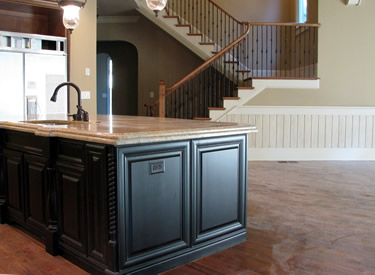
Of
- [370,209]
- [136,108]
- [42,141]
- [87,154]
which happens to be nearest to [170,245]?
[87,154]

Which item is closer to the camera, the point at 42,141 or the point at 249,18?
the point at 42,141

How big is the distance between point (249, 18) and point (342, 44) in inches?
101

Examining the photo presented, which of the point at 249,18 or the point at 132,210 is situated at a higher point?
the point at 249,18

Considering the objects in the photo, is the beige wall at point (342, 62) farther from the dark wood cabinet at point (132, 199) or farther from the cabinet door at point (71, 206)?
the cabinet door at point (71, 206)

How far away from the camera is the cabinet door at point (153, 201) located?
7.70 ft

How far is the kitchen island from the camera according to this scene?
234 centimetres

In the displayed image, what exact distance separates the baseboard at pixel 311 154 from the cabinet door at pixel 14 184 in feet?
15.5

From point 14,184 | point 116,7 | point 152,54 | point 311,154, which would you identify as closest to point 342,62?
point 311,154

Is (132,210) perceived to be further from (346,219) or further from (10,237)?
(346,219)

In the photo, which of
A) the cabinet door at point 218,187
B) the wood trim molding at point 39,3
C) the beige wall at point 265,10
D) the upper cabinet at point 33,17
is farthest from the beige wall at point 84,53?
the beige wall at point 265,10

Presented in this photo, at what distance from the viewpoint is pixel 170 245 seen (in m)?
2.63

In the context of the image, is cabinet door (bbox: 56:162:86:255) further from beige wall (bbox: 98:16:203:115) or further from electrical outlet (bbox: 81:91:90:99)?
beige wall (bbox: 98:16:203:115)

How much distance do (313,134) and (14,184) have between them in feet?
18.1

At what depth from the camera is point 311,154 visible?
7414 millimetres
